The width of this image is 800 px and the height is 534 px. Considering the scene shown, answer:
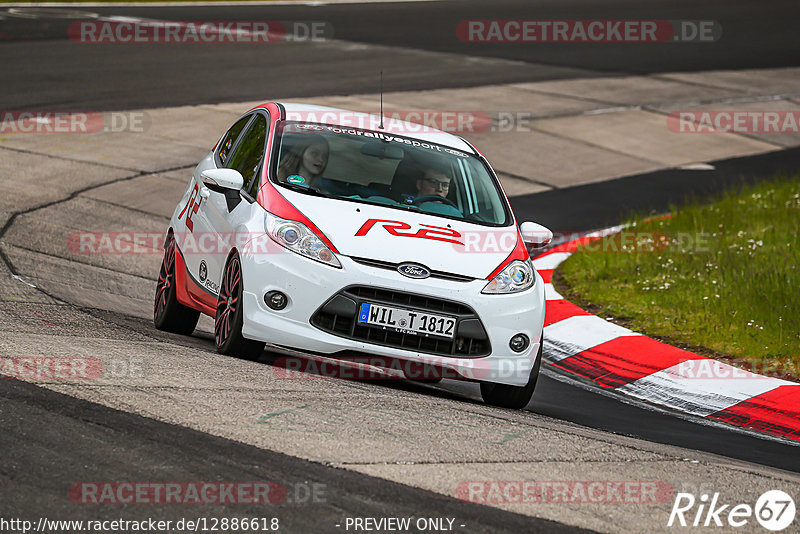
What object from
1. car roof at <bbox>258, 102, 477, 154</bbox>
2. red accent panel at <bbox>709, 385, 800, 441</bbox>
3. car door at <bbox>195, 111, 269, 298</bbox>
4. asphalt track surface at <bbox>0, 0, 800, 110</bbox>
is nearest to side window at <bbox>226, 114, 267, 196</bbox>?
car door at <bbox>195, 111, 269, 298</bbox>

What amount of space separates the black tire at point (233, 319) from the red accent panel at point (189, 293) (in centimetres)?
24

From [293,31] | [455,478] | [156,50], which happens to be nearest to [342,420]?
[455,478]

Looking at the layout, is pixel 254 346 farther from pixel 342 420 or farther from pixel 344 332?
pixel 342 420

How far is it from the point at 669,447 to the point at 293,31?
21.9 metres

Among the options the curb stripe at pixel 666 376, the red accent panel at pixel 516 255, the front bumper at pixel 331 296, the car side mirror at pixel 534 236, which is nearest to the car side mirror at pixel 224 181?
the front bumper at pixel 331 296

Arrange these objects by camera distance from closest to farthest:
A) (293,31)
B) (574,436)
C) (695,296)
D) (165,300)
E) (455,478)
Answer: (455,478)
(574,436)
(165,300)
(695,296)
(293,31)

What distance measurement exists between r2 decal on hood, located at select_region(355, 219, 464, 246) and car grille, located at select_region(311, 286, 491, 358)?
1.41ft

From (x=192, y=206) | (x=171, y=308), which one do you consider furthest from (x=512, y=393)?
(x=192, y=206)

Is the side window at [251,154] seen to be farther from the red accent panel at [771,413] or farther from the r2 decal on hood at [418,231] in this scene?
the red accent panel at [771,413]

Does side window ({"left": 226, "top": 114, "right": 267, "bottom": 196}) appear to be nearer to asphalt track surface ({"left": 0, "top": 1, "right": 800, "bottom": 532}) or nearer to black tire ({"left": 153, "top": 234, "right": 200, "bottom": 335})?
black tire ({"left": 153, "top": 234, "right": 200, "bottom": 335})

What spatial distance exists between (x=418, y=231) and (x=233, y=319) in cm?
122

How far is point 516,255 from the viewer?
24.9ft

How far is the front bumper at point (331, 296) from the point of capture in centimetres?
693

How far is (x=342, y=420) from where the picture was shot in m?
5.93
